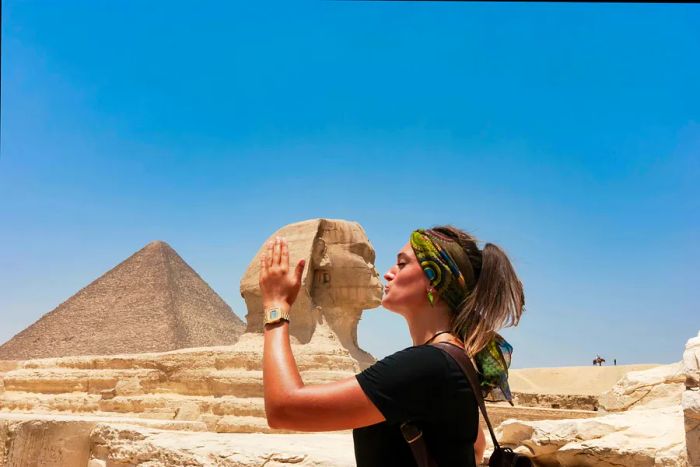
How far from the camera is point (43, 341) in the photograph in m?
23.5

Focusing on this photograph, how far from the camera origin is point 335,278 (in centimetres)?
1060

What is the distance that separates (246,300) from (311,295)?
47.4 inches

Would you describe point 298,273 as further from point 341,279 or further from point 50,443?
point 341,279

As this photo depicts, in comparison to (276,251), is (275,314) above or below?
below

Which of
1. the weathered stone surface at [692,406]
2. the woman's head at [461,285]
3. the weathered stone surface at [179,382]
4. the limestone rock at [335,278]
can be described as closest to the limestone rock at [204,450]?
the weathered stone surface at [692,406]

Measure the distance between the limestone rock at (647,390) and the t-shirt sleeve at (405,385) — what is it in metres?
3.95

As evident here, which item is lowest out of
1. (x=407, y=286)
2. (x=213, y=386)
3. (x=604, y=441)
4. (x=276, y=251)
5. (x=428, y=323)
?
(x=604, y=441)

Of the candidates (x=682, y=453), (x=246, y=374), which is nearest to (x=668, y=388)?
(x=682, y=453)

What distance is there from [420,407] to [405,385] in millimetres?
67

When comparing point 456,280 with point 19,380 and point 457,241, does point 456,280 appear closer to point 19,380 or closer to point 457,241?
point 457,241

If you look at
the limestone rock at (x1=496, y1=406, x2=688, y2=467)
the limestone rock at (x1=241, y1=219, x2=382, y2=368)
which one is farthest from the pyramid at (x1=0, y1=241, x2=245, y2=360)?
the limestone rock at (x1=496, y1=406, x2=688, y2=467)

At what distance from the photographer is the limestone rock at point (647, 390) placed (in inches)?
204

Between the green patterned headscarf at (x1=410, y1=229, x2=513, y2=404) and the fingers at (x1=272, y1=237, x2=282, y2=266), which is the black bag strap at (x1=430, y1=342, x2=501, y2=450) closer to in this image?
the green patterned headscarf at (x1=410, y1=229, x2=513, y2=404)

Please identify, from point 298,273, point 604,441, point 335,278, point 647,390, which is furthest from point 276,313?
point 335,278
